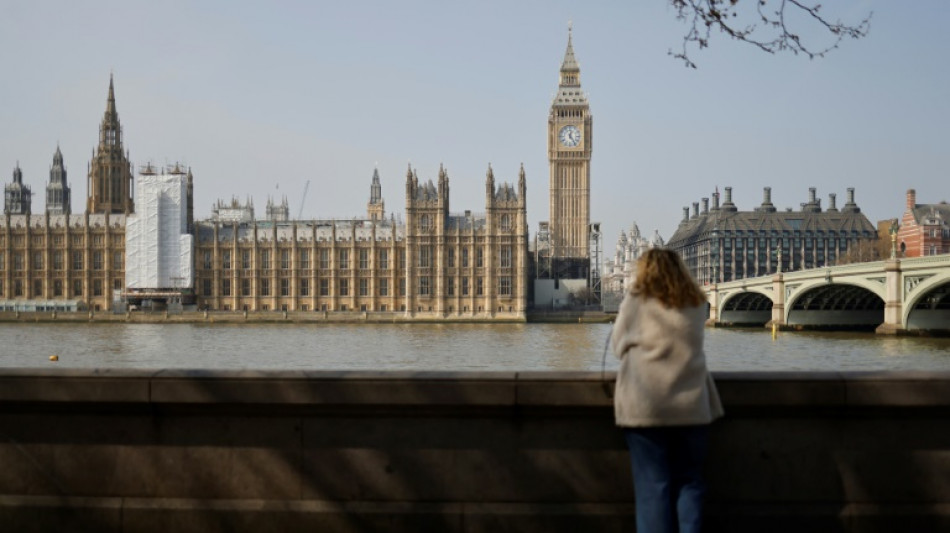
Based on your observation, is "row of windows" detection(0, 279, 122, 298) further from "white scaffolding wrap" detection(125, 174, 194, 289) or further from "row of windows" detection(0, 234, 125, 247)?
"white scaffolding wrap" detection(125, 174, 194, 289)

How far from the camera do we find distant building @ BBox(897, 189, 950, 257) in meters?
99.4

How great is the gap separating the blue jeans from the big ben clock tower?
311 ft

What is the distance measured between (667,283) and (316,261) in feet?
297

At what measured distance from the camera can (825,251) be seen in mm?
123750

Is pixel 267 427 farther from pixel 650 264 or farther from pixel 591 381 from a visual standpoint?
pixel 650 264

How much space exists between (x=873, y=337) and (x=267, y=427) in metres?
50.1

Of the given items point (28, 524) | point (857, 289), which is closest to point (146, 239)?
point (857, 289)

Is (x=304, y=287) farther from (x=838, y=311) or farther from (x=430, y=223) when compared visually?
(x=838, y=311)

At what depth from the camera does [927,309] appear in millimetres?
48250

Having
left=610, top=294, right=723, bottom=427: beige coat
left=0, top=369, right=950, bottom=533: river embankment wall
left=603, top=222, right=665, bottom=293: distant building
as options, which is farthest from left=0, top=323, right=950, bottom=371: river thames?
left=603, top=222, right=665, bottom=293: distant building

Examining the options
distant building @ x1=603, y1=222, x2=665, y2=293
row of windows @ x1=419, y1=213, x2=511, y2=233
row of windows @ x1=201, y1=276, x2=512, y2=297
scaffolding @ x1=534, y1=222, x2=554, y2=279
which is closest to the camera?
row of windows @ x1=419, y1=213, x2=511, y2=233

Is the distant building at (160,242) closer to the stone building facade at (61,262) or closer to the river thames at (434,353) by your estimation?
the stone building facade at (61,262)

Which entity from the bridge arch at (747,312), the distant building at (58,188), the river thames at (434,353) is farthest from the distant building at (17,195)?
the bridge arch at (747,312)

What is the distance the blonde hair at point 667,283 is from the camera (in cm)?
432
